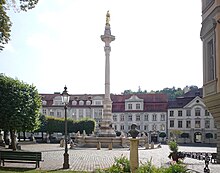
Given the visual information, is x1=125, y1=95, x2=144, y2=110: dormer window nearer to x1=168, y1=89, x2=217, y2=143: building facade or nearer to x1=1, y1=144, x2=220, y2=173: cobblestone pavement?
x1=168, y1=89, x2=217, y2=143: building facade

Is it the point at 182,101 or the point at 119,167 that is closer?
the point at 119,167

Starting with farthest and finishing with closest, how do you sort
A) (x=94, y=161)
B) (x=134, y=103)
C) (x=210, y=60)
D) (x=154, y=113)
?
(x=134, y=103) → (x=154, y=113) → (x=94, y=161) → (x=210, y=60)

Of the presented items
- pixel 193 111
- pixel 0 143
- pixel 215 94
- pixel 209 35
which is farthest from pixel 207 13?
pixel 193 111

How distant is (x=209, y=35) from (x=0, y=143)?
32067mm

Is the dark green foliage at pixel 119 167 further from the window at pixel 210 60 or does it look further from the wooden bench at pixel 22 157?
the wooden bench at pixel 22 157

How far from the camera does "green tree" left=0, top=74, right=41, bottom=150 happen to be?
3878 centimetres

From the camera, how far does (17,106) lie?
39.6 meters

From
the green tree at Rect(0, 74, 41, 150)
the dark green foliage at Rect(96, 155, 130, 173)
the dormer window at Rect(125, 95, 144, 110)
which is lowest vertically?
the dark green foliage at Rect(96, 155, 130, 173)

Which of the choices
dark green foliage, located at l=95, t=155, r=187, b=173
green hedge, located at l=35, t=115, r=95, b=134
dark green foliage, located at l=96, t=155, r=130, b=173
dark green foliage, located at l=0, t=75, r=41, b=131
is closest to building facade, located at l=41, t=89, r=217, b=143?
green hedge, located at l=35, t=115, r=95, b=134

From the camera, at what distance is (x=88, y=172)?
1912 cm

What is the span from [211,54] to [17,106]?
2489 cm

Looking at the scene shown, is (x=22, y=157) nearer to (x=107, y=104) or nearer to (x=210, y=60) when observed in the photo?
(x=210, y=60)

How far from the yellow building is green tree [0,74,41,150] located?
23.6 meters

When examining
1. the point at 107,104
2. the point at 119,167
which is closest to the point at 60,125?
the point at 107,104
